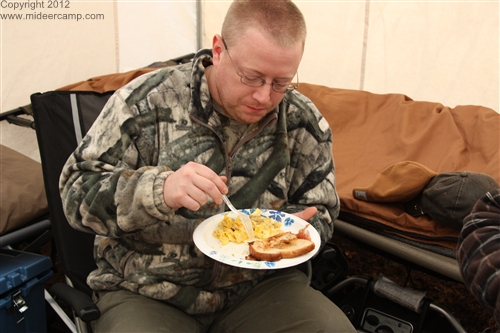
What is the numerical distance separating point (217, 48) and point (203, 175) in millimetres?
493

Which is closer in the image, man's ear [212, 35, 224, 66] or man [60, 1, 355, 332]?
man [60, 1, 355, 332]

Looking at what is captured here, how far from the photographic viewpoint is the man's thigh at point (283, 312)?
150cm

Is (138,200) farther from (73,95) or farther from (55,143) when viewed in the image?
(73,95)

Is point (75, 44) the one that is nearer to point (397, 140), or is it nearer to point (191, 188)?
point (397, 140)

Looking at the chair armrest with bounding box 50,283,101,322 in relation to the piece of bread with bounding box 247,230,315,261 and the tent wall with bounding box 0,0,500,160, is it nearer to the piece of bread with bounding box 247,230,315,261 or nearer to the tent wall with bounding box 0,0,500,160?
the piece of bread with bounding box 247,230,315,261

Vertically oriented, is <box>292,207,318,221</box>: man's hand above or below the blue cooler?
above

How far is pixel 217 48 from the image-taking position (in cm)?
157

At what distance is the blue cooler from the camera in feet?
6.37

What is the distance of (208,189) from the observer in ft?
4.20

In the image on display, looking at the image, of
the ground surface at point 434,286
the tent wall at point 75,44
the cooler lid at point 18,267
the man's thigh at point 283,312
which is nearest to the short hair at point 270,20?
the man's thigh at point 283,312

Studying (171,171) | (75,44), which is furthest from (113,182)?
(75,44)

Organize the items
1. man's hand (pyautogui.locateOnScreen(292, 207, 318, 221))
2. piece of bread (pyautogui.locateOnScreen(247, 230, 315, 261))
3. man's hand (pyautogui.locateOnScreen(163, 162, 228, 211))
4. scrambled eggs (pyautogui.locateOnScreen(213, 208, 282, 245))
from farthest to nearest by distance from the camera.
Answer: man's hand (pyautogui.locateOnScreen(292, 207, 318, 221)), scrambled eggs (pyautogui.locateOnScreen(213, 208, 282, 245)), piece of bread (pyautogui.locateOnScreen(247, 230, 315, 261)), man's hand (pyautogui.locateOnScreen(163, 162, 228, 211))

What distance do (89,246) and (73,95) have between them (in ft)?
2.05

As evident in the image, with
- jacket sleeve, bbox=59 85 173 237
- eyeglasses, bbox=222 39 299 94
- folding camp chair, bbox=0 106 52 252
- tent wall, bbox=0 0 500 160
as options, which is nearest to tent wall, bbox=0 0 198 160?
tent wall, bbox=0 0 500 160
